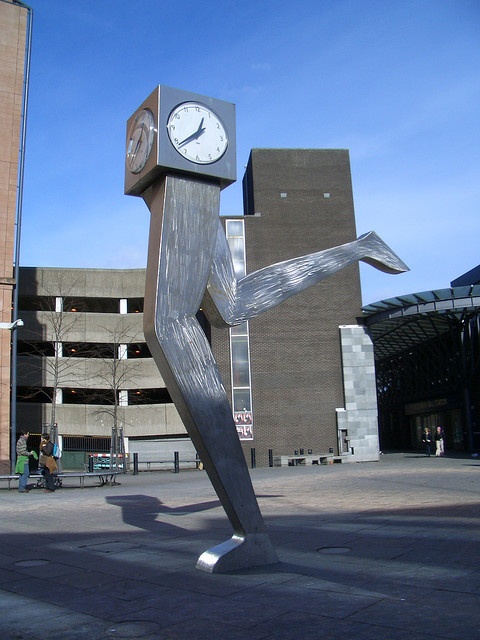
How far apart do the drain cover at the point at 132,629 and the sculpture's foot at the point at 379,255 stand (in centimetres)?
582

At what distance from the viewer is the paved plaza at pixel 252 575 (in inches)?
180

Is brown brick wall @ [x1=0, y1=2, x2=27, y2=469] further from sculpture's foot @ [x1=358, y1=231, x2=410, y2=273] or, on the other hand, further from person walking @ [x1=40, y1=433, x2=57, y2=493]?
sculpture's foot @ [x1=358, y1=231, x2=410, y2=273]

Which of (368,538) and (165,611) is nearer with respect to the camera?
(165,611)

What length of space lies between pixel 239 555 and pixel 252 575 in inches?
15.1

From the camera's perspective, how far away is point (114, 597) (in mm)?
5617

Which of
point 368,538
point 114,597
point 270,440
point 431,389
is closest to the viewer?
point 114,597

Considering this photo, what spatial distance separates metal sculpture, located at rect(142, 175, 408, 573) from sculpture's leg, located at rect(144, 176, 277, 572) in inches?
0.4

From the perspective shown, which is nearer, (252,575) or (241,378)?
(252,575)

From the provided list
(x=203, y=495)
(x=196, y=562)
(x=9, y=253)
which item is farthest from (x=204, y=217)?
(x=9, y=253)

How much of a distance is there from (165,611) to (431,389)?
42.4 metres

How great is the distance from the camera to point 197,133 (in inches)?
301

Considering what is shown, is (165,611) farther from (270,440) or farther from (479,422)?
(479,422)

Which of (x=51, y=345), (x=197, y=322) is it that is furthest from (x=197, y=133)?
(x=51, y=345)

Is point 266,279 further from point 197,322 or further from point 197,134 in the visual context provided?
point 197,134
